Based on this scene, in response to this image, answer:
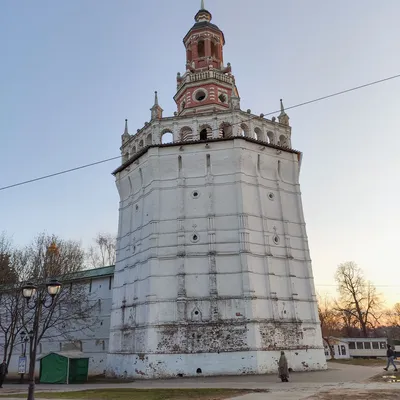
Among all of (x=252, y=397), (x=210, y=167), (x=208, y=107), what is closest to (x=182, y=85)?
(x=208, y=107)

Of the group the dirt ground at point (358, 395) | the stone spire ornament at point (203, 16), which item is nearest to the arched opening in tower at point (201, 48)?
the stone spire ornament at point (203, 16)

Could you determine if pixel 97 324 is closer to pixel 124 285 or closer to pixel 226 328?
pixel 124 285

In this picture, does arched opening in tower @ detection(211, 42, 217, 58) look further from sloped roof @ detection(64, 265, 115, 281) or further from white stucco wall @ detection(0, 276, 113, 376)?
white stucco wall @ detection(0, 276, 113, 376)

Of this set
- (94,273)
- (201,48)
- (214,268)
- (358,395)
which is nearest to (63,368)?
(214,268)

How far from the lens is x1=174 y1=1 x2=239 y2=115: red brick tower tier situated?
33.6 meters

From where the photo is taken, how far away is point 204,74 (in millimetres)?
34375

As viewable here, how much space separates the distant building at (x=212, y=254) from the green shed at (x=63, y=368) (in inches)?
112

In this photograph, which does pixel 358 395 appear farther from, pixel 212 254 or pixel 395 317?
pixel 395 317

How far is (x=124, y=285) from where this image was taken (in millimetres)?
28562

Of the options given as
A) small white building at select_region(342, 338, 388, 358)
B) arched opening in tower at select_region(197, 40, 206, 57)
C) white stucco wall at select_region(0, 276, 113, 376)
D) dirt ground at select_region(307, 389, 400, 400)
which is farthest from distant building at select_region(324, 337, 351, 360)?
dirt ground at select_region(307, 389, 400, 400)

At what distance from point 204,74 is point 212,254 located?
17385 mm

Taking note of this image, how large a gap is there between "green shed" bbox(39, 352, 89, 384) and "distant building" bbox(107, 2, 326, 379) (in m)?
2.84

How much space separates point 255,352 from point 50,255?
17.5m

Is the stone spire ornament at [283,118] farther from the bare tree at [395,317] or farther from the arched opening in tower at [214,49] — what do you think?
the bare tree at [395,317]
